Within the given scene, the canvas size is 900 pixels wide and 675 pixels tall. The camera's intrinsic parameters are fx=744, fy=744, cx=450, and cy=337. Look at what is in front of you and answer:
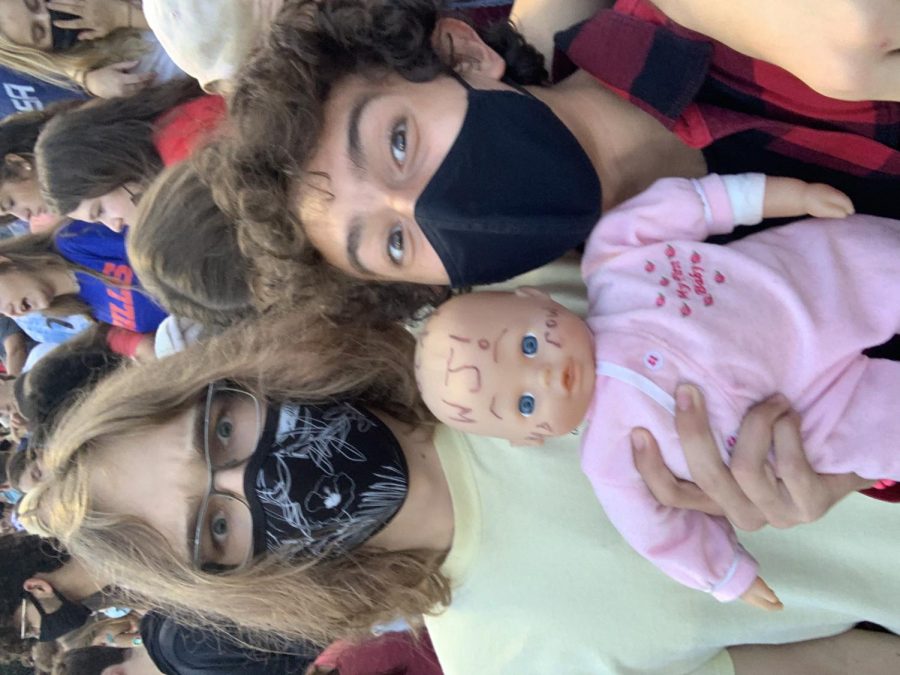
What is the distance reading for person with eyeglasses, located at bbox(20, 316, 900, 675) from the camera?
1685mm

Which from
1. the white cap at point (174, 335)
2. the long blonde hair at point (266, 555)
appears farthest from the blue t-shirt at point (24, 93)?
the long blonde hair at point (266, 555)

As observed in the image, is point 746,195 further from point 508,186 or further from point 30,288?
point 30,288

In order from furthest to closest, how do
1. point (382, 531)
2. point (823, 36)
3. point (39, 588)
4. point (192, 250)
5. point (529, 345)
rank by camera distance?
1. point (39, 588)
2. point (192, 250)
3. point (382, 531)
4. point (529, 345)
5. point (823, 36)

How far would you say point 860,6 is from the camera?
90 centimetres

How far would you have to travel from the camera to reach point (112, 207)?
308cm

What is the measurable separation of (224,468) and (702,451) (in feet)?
3.54

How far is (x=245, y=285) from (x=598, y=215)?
1.12 m

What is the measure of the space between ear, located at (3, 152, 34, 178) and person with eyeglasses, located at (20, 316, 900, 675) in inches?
79.6

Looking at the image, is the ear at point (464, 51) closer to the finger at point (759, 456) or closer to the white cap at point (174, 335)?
the finger at point (759, 456)

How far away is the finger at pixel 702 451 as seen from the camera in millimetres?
1349

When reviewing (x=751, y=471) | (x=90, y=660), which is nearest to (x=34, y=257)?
(x=90, y=660)

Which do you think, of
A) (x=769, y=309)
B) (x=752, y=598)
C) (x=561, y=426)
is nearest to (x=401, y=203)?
(x=561, y=426)

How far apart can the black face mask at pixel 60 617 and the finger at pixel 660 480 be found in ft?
11.5

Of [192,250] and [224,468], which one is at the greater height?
[192,250]
